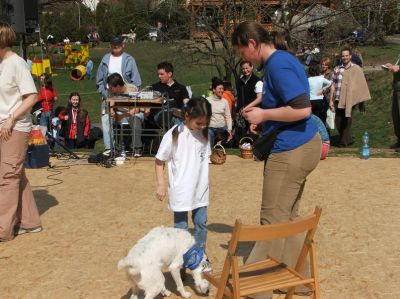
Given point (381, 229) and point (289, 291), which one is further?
point (381, 229)

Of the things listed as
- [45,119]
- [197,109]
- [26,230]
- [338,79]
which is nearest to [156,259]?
[197,109]

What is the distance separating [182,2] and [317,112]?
203 inches

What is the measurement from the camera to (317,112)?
10859mm

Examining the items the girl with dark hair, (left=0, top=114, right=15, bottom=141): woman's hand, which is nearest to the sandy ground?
(left=0, top=114, right=15, bottom=141): woman's hand

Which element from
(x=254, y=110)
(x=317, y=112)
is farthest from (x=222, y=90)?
(x=254, y=110)

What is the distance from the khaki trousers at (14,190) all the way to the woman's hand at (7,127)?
2.1 inches

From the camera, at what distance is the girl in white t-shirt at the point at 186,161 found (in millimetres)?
4336

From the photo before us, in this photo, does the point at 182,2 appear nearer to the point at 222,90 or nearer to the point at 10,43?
the point at 222,90

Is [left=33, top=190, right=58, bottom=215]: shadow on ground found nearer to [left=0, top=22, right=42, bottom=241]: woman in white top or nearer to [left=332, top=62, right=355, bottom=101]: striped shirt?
[left=0, top=22, right=42, bottom=241]: woman in white top

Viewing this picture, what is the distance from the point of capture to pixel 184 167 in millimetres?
4383

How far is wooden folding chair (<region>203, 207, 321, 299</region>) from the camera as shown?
3.04m

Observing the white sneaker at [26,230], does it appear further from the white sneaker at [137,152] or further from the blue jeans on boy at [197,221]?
the white sneaker at [137,152]

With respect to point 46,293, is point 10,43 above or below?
above

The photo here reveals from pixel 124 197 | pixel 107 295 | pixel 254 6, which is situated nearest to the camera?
pixel 107 295
